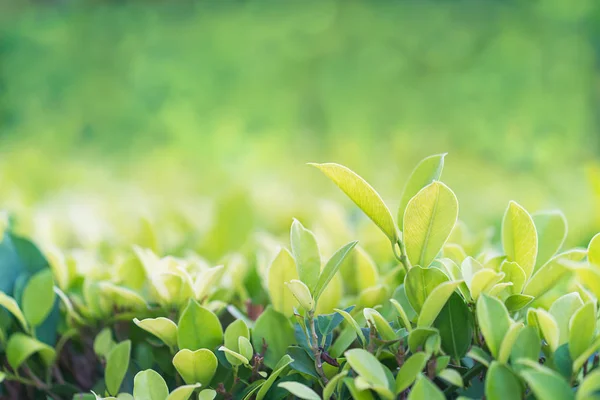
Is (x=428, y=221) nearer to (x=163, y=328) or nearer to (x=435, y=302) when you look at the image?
(x=435, y=302)

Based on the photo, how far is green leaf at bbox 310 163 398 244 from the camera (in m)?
0.75

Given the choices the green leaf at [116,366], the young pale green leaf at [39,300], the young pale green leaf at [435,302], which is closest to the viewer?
the young pale green leaf at [435,302]

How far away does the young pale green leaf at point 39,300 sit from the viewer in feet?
3.25

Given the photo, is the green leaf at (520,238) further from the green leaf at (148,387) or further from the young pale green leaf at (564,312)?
the green leaf at (148,387)

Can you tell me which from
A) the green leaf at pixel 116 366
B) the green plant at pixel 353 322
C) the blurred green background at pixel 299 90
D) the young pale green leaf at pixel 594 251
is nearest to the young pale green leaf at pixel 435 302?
the green plant at pixel 353 322

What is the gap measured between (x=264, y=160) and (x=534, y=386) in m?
4.05

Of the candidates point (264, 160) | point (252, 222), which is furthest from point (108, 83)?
point (252, 222)

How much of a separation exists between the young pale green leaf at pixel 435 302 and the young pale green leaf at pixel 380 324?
0.04 m

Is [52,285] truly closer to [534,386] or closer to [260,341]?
[260,341]

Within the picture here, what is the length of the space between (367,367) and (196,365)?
25 centimetres

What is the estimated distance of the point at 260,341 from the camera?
2.85 feet

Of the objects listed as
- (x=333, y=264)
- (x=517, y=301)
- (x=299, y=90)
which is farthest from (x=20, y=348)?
(x=299, y=90)

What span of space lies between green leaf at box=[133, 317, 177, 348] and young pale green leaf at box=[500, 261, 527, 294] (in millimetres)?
468

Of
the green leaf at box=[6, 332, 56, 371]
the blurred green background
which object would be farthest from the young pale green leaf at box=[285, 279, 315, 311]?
the blurred green background
